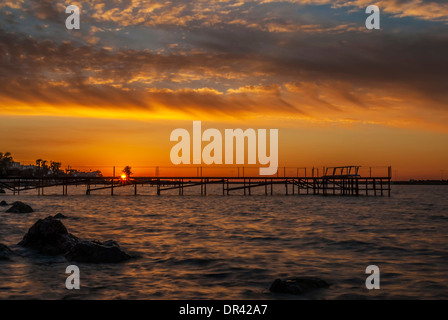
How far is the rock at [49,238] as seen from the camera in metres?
14.6

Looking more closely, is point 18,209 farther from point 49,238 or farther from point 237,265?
point 237,265

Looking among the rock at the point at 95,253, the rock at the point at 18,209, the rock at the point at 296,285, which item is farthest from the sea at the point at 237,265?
the rock at the point at 18,209

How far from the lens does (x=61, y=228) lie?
15.2 meters

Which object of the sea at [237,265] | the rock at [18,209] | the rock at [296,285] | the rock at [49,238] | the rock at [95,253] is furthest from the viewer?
the rock at [18,209]

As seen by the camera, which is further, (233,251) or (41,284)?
(233,251)

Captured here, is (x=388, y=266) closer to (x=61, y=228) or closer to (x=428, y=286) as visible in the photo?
(x=428, y=286)

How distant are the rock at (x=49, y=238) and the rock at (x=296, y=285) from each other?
8.12m

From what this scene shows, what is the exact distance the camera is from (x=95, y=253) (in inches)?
525

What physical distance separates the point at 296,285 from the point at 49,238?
9.28m

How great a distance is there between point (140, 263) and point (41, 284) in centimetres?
348

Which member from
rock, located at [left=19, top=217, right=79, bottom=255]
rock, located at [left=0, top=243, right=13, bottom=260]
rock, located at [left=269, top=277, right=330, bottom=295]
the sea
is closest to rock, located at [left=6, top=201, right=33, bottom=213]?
the sea

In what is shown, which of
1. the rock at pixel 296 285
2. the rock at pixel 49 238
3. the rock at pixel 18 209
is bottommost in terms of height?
the rock at pixel 18 209

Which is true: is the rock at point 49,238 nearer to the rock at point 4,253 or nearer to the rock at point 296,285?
the rock at point 4,253
